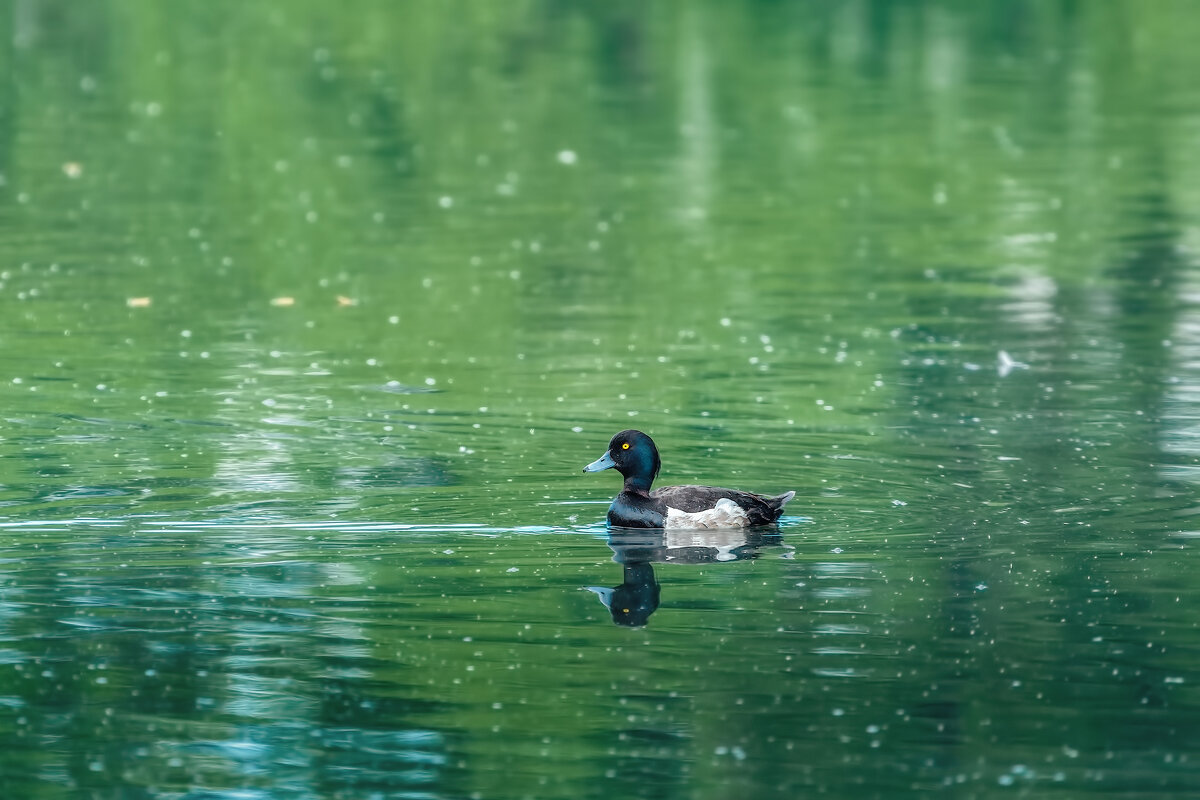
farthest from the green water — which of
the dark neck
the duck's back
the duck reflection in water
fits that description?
the dark neck

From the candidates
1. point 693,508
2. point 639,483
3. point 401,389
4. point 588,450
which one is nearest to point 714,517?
point 693,508

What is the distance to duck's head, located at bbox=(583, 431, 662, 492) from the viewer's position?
1224cm

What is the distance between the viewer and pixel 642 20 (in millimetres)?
47344

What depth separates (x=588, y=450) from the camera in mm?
13883

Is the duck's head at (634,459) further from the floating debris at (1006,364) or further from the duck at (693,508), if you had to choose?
the floating debris at (1006,364)

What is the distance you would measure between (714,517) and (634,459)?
0.66 meters

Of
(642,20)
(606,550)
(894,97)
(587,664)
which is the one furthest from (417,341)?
(642,20)

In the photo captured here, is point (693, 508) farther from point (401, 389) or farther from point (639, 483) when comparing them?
point (401, 389)

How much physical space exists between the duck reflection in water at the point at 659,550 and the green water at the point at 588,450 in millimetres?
47

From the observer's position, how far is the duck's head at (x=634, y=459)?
1224cm

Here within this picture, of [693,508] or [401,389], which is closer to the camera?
[693,508]

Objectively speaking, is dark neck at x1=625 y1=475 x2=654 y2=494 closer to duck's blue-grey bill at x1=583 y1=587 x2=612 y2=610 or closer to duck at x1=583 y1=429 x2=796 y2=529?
duck at x1=583 y1=429 x2=796 y2=529

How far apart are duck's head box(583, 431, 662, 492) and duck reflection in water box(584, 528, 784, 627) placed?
409mm

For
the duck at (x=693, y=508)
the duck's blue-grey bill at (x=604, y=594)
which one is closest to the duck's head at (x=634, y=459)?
the duck at (x=693, y=508)
